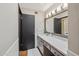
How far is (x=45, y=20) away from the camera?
4.89 m

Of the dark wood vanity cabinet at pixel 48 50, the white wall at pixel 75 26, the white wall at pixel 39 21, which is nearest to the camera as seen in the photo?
the white wall at pixel 75 26

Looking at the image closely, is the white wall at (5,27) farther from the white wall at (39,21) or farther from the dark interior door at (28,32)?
the white wall at (39,21)

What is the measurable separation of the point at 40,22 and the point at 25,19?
2.66 feet

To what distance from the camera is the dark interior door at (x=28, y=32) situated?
4.57m

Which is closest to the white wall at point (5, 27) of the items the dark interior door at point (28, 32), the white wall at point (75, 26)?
the white wall at point (75, 26)

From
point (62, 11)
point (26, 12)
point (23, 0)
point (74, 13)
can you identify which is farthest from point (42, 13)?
point (74, 13)

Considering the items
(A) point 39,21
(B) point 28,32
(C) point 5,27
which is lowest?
(B) point 28,32

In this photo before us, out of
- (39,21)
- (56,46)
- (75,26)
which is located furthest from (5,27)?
(39,21)

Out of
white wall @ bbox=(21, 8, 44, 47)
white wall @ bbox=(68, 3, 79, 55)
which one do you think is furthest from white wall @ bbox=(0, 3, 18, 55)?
white wall @ bbox=(21, 8, 44, 47)

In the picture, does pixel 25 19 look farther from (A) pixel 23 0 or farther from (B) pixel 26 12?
(A) pixel 23 0

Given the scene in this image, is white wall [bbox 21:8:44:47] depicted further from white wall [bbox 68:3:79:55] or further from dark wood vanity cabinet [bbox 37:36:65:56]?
white wall [bbox 68:3:79:55]

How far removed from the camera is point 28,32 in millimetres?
4660

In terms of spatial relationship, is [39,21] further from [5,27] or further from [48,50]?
[5,27]

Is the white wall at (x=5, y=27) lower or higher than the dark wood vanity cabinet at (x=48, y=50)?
higher
